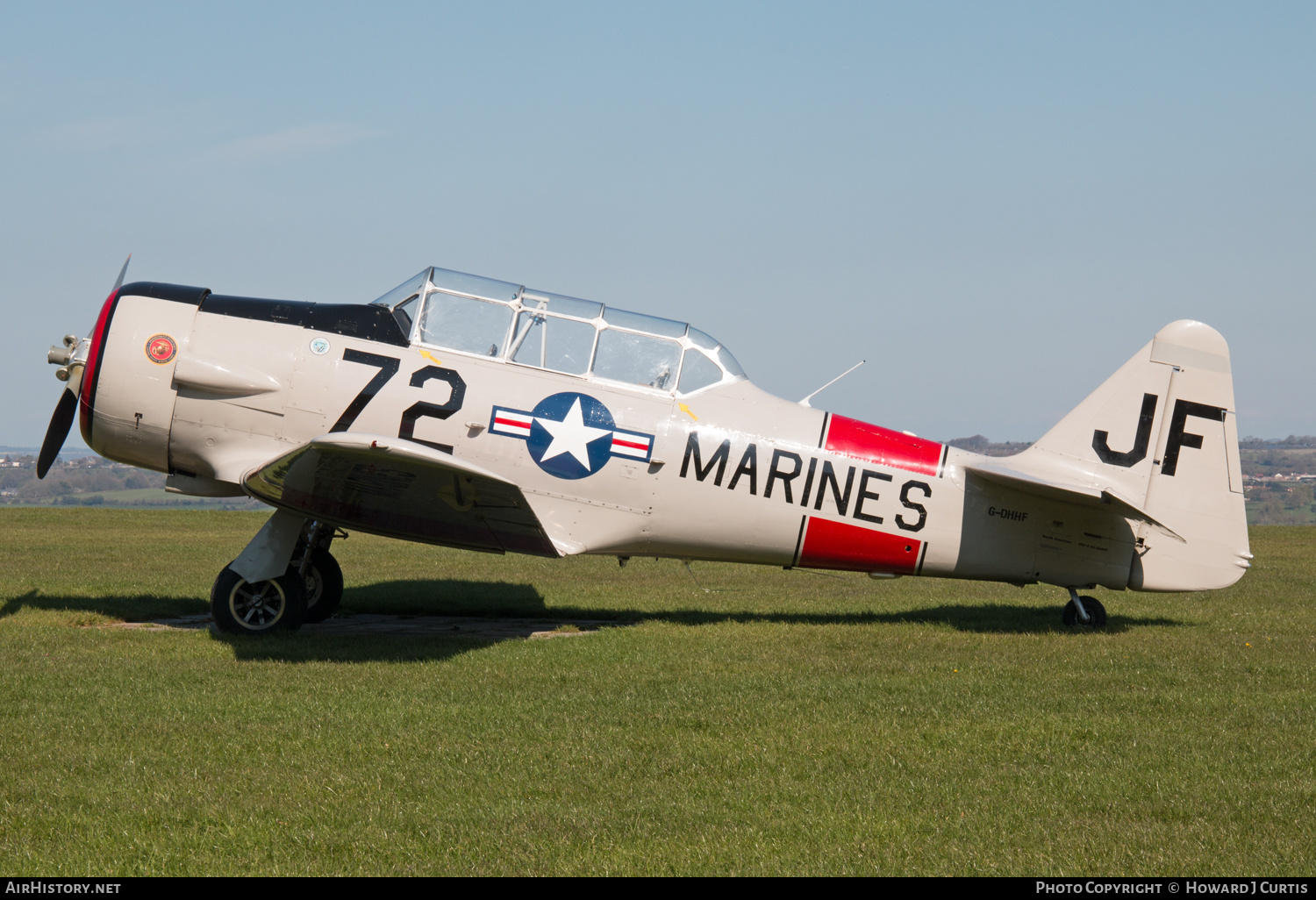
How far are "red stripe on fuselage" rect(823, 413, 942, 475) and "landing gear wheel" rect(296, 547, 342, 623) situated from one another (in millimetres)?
4772

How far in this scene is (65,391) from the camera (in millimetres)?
8719

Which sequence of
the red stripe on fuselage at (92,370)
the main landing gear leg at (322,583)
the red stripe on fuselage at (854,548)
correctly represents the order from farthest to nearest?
the main landing gear leg at (322,583)
the red stripe on fuselage at (854,548)
the red stripe on fuselage at (92,370)

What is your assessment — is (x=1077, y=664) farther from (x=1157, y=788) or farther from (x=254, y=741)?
(x=254, y=741)

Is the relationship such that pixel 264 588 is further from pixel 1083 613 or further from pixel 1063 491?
pixel 1083 613

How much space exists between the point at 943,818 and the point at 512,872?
1855 millimetres

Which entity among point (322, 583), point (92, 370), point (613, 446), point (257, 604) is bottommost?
point (257, 604)

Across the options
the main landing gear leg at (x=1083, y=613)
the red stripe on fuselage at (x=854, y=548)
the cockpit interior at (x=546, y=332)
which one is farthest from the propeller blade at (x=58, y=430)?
the main landing gear leg at (x=1083, y=613)

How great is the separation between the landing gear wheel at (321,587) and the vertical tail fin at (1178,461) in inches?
256

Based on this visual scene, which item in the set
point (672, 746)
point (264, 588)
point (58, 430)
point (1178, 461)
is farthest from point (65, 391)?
point (1178, 461)

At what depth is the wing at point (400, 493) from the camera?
6910 mm

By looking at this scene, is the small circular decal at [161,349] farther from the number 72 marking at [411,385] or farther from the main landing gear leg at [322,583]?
the main landing gear leg at [322,583]

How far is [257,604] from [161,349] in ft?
7.33

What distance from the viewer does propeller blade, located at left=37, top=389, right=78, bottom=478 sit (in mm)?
8844

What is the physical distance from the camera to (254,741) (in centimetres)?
530
